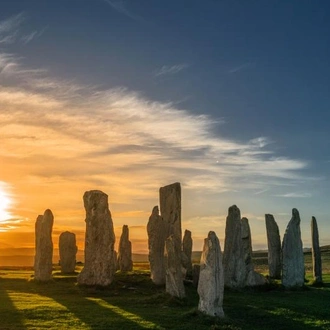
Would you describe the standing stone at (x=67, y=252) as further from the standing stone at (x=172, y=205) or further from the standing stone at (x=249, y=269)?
the standing stone at (x=249, y=269)

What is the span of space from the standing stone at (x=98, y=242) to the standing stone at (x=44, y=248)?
11.8 ft

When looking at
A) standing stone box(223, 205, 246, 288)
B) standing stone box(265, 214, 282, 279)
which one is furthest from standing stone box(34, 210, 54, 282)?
standing stone box(265, 214, 282, 279)

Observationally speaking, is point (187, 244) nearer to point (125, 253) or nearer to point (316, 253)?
→ point (125, 253)

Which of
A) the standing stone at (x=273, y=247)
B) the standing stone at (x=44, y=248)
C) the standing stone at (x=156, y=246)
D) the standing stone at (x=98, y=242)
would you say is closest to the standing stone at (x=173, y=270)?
the standing stone at (x=98, y=242)

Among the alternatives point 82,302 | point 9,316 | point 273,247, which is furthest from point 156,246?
point 9,316

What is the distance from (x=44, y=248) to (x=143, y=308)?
44.9 ft

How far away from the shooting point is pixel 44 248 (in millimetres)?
37156

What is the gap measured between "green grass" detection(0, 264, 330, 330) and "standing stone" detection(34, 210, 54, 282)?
2.85ft

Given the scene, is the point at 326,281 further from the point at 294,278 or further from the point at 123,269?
the point at 123,269

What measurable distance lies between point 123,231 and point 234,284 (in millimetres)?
15385

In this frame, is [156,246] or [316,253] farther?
[316,253]

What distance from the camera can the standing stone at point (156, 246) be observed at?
115 feet

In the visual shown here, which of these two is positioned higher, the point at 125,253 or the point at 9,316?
the point at 125,253

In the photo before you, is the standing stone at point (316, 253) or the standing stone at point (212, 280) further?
the standing stone at point (316, 253)
